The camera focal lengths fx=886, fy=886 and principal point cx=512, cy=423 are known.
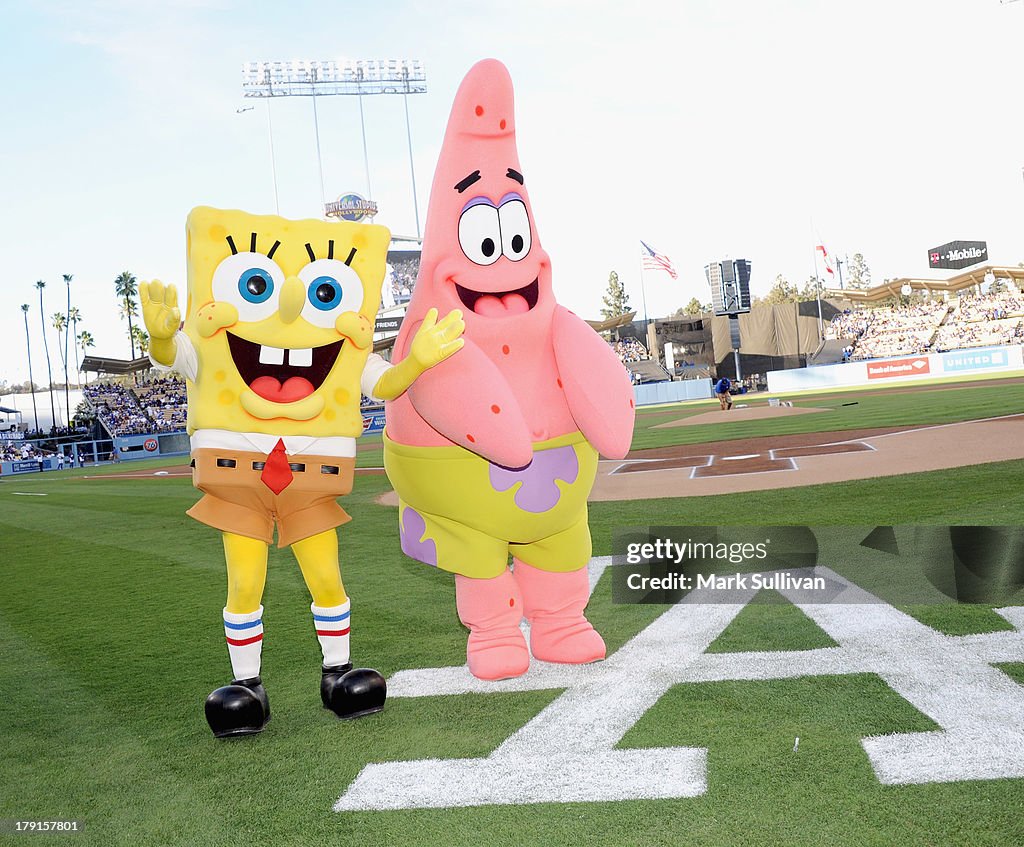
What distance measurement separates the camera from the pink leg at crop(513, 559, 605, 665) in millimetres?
4707

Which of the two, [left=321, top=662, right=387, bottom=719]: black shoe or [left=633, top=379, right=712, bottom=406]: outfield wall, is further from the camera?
[left=633, top=379, right=712, bottom=406]: outfield wall

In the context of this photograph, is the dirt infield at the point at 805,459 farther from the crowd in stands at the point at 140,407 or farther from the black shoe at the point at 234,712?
the crowd in stands at the point at 140,407

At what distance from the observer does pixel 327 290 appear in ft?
14.1

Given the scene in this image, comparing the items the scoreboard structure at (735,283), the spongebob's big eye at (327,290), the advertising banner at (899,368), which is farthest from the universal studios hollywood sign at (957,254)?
the spongebob's big eye at (327,290)

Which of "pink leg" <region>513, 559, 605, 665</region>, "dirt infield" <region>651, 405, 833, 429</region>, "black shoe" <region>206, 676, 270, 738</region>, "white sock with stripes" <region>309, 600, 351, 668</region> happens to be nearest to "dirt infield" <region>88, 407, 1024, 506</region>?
"pink leg" <region>513, 559, 605, 665</region>

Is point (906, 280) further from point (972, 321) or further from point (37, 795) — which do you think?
point (37, 795)

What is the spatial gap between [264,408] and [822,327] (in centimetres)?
6317

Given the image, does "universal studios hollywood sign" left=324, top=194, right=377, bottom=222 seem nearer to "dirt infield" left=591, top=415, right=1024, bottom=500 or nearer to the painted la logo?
"dirt infield" left=591, top=415, right=1024, bottom=500

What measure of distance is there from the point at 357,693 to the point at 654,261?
37.9 m

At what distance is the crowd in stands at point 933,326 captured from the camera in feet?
177

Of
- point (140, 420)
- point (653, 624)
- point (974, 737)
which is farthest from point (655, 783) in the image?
point (140, 420)

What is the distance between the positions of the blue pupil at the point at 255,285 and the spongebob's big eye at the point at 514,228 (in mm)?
1255

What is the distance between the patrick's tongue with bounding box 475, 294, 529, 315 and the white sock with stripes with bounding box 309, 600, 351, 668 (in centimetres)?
166

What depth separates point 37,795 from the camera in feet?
11.4
